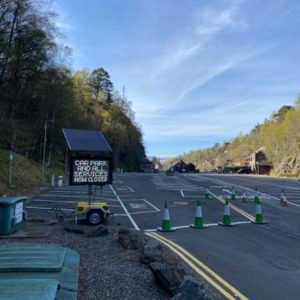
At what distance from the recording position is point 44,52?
2989 cm

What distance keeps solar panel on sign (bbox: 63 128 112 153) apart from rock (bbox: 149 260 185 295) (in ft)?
26.8

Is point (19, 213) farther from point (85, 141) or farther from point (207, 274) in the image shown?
point (207, 274)

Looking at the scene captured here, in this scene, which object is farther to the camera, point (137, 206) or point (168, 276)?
point (137, 206)

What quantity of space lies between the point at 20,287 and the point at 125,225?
9597 millimetres

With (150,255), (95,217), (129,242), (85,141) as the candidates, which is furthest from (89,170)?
(150,255)

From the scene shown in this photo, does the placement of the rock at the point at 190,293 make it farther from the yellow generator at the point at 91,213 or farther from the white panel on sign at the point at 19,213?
the yellow generator at the point at 91,213

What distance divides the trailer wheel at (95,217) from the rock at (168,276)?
761cm

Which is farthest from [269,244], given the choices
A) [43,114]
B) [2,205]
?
[43,114]

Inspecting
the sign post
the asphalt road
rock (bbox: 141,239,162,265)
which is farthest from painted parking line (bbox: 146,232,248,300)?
the sign post

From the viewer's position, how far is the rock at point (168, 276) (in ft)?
21.0

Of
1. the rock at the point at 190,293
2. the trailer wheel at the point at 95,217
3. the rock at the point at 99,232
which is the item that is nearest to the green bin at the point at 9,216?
the rock at the point at 99,232

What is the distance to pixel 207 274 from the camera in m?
8.07

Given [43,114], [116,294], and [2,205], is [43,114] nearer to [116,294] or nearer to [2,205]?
[2,205]

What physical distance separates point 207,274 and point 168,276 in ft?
5.69
